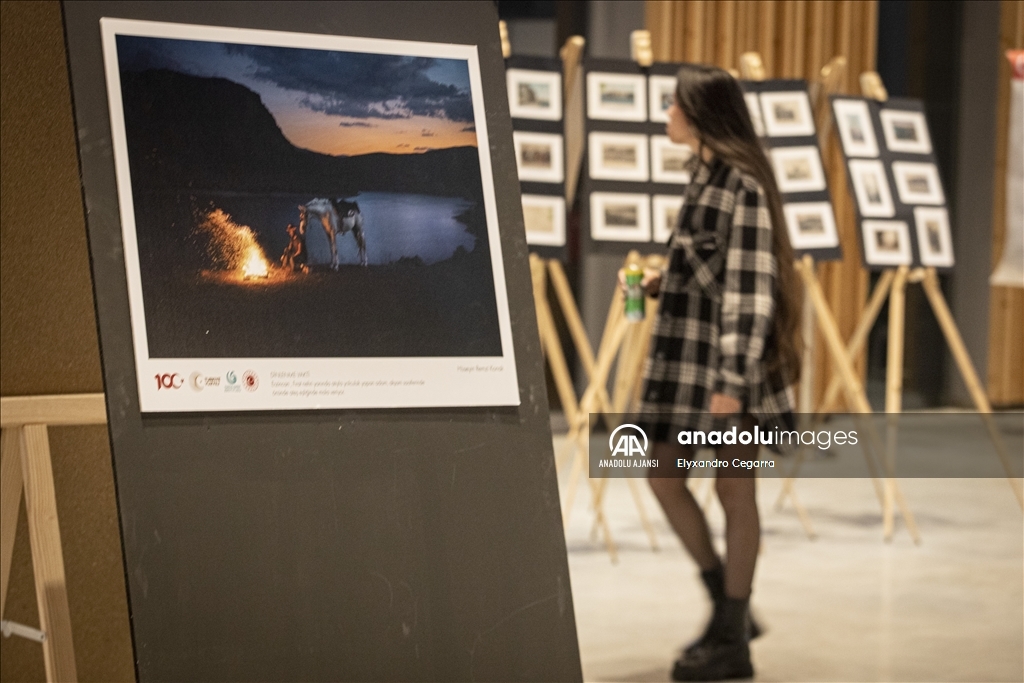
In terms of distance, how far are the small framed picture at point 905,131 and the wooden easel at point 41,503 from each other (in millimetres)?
3736

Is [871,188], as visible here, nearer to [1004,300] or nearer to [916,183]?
[916,183]

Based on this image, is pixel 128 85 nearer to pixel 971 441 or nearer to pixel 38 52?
pixel 38 52

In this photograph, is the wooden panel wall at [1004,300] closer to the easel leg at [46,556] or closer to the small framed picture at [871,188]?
the small framed picture at [871,188]

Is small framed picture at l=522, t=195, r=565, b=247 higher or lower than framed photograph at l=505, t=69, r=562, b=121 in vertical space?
lower

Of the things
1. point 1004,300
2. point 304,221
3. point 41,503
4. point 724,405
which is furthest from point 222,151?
point 1004,300

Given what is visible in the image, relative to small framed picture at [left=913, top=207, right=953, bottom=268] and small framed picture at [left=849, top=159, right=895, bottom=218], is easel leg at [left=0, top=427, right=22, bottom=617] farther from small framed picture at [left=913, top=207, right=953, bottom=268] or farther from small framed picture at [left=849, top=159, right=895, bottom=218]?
small framed picture at [left=913, top=207, right=953, bottom=268]

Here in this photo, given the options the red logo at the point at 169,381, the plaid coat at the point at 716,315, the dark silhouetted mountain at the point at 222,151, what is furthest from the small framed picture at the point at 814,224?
the red logo at the point at 169,381

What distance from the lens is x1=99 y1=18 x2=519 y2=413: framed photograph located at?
3.95ft

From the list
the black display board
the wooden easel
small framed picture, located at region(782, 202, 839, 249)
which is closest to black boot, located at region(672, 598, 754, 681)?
the black display board

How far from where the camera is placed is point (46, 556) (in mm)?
1505

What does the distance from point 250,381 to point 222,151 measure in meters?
0.26

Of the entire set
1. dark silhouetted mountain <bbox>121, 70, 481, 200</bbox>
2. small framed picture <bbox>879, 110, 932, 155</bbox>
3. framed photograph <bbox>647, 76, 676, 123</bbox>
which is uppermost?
framed photograph <bbox>647, 76, 676, 123</bbox>

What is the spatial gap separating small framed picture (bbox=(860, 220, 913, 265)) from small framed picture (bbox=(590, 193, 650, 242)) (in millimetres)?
942

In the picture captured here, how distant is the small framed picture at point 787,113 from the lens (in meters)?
4.22
